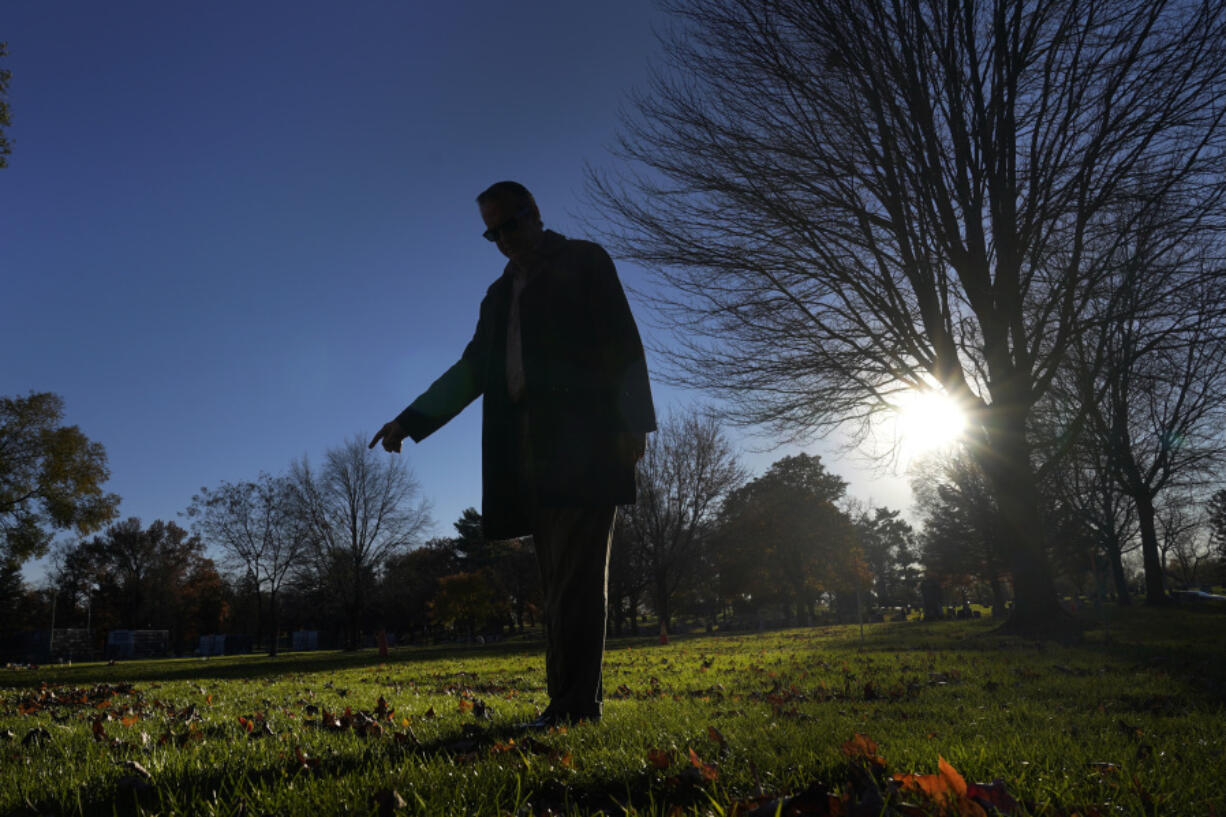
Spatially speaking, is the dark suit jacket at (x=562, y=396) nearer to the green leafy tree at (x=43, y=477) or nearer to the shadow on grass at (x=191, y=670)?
the shadow on grass at (x=191, y=670)

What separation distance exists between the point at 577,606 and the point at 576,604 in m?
0.01

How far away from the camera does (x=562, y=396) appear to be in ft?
10.6

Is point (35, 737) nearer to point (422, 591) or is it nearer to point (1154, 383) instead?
point (1154, 383)

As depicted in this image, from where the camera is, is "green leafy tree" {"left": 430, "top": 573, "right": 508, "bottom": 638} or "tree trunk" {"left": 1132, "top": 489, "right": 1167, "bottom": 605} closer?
"tree trunk" {"left": 1132, "top": 489, "right": 1167, "bottom": 605}

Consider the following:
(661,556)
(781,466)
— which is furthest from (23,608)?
(781,466)

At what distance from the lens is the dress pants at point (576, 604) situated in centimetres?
311

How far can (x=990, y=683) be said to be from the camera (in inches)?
197

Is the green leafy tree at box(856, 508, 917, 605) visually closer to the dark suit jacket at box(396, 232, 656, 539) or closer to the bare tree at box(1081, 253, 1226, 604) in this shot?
the bare tree at box(1081, 253, 1226, 604)

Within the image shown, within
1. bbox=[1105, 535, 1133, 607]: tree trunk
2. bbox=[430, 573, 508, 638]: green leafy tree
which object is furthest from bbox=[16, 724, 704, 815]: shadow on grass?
bbox=[430, 573, 508, 638]: green leafy tree

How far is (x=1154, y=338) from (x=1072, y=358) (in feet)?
9.62

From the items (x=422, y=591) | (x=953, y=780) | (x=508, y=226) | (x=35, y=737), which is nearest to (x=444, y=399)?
(x=508, y=226)

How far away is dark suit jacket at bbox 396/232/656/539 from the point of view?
315cm

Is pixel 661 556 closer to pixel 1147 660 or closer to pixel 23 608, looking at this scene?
pixel 1147 660

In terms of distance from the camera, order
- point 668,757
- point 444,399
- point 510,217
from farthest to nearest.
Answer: point 444,399 < point 510,217 < point 668,757
